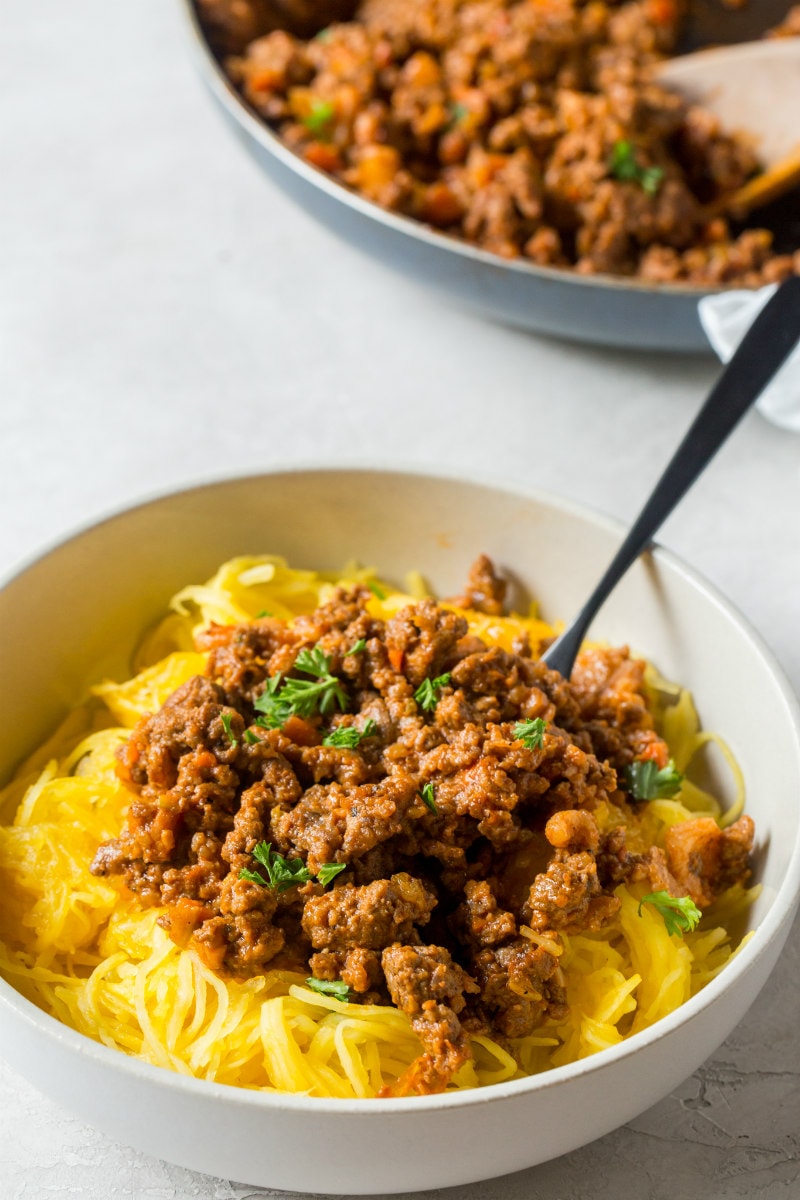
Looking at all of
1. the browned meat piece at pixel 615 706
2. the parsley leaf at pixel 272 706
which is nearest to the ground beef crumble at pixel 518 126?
the browned meat piece at pixel 615 706

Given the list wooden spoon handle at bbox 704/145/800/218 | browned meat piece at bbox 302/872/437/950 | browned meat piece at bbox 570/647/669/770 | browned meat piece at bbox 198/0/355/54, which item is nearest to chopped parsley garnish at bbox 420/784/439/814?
browned meat piece at bbox 302/872/437/950

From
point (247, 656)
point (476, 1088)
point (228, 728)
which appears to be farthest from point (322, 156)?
point (476, 1088)

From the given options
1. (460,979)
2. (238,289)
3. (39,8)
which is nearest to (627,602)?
(460,979)

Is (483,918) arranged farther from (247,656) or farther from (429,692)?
(247,656)

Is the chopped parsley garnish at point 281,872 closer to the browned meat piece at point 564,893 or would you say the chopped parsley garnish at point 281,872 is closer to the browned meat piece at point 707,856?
the browned meat piece at point 564,893

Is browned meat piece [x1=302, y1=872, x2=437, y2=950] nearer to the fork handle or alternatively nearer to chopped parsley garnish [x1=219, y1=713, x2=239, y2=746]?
chopped parsley garnish [x1=219, y1=713, x2=239, y2=746]

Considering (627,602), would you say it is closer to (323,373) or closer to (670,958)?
(670,958)

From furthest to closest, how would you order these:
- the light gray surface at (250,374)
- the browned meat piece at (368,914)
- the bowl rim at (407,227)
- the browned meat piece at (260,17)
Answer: the browned meat piece at (260,17) < the light gray surface at (250,374) < the bowl rim at (407,227) < the browned meat piece at (368,914)
